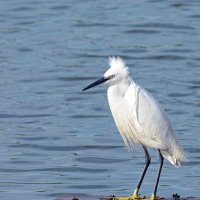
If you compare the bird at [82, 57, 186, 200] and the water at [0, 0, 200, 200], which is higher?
the water at [0, 0, 200, 200]

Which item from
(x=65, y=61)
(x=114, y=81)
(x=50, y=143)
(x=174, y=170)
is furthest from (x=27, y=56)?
(x=114, y=81)

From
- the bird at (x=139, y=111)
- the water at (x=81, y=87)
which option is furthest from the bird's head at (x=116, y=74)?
the water at (x=81, y=87)

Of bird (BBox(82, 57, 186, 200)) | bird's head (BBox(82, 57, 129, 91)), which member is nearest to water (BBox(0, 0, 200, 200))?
bird (BBox(82, 57, 186, 200))

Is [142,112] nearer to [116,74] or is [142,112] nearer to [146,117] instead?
[146,117]

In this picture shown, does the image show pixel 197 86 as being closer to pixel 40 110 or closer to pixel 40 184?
pixel 40 110

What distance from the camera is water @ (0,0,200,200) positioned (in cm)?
1330

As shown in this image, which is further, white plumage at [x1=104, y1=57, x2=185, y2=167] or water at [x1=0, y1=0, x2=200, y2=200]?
water at [x1=0, y1=0, x2=200, y2=200]

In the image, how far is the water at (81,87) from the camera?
1330cm

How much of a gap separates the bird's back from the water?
1.60 metres

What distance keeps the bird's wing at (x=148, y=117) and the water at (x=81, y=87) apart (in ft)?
5.37

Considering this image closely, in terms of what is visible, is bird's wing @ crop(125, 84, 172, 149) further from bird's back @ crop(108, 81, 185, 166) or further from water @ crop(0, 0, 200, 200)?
water @ crop(0, 0, 200, 200)

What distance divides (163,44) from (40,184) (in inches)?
396

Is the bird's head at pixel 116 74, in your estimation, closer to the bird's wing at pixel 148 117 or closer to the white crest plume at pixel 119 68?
the white crest plume at pixel 119 68

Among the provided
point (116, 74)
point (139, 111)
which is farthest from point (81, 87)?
point (116, 74)
